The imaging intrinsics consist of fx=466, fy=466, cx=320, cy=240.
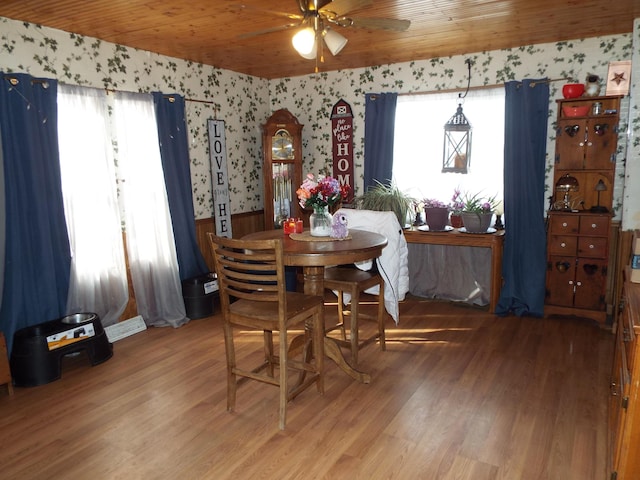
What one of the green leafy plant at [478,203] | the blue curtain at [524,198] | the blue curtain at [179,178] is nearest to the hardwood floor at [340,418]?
the blue curtain at [524,198]

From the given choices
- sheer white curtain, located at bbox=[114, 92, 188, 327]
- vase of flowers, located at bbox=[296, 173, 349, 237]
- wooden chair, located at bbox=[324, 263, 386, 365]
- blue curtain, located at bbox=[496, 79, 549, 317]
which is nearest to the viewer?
vase of flowers, located at bbox=[296, 173, 349, 237]

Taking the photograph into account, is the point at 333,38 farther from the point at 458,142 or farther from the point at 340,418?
the point at 458,142

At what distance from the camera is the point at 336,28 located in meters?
3.43

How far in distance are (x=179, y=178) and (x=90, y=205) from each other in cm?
90

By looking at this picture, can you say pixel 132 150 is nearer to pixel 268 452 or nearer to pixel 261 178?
pixel 261 178

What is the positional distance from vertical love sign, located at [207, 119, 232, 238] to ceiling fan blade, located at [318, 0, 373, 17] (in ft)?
8.56

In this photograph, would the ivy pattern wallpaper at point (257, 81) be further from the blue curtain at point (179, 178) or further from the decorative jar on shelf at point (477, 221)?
the decorative jar on shelf at point (477, 221)

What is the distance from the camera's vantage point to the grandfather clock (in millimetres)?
5164

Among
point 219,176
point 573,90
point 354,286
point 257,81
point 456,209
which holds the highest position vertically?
point 257,81

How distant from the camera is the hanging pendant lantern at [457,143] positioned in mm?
4512

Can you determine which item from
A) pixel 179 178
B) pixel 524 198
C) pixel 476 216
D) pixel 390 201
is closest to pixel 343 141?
pixel 390 201

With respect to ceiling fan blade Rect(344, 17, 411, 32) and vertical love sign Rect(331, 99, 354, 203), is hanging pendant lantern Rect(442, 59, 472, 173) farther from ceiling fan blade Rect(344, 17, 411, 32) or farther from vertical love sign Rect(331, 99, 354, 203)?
ceiling fan blade Rect(344, 17, 411, 32)

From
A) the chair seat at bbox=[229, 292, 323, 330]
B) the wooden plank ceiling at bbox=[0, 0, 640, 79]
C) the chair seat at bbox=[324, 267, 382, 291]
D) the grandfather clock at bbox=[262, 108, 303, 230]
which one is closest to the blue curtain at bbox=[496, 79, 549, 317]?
the wooden plank ceiling at bbox=[0, 0, 640, 79]

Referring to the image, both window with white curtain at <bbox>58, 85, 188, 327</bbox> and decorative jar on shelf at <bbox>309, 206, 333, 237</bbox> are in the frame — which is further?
window with white curtain at <bbox>58, 85, 188, 327</bbox>
